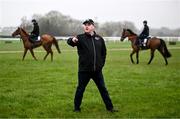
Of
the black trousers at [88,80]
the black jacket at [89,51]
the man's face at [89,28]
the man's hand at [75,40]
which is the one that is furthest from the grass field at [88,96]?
the man's face at [89,28]

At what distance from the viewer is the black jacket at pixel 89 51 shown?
30.5 feet

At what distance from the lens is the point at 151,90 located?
1290cm

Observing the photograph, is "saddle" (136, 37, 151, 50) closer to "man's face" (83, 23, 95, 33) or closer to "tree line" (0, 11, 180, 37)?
"man's face" (83, 23, 95, 33)

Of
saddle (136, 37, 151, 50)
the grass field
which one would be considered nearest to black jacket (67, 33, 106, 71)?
the grass field

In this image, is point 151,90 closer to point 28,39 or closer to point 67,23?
point 28,39

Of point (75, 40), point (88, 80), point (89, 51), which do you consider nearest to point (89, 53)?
point (89, 51)

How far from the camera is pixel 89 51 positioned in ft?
30.5

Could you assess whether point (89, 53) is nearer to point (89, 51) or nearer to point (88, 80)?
point (89, 51)

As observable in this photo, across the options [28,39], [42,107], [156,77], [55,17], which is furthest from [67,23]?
[42,107]

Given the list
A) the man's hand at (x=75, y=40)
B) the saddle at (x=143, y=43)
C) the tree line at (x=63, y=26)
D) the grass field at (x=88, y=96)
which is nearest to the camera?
the man's hand at (x=75, y=40)

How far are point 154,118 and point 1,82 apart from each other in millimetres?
7657

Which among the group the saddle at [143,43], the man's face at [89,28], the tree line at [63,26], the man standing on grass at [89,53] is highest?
the man's face at [89,28]

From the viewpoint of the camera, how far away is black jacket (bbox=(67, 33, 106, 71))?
930 centimetres

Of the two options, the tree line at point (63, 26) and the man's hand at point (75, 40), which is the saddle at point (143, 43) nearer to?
the man's hand at point (75, 40)
